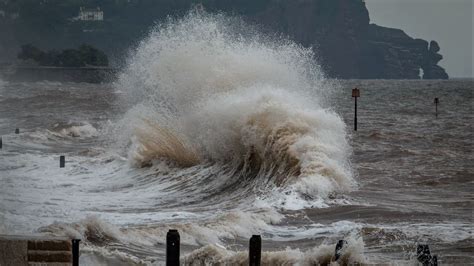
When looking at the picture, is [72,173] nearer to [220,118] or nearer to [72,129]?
[220,118]

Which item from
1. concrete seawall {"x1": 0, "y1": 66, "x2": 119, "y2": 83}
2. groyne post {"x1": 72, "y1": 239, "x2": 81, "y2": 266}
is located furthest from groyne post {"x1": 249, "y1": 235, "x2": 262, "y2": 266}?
concrete seawall {"x1": 0, "y1": 66, "x2": 119, "y2": 83}

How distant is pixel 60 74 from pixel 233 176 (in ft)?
430

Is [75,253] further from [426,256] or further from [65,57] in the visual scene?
[65,57]

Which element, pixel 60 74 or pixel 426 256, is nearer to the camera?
pixel 426 256

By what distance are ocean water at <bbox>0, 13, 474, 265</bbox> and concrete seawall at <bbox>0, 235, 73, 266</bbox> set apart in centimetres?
125

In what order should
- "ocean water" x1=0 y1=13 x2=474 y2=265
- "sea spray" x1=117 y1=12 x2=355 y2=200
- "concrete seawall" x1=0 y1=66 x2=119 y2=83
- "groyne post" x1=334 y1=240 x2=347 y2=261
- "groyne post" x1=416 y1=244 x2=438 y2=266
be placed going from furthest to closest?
"concrete seawall" x1=0 y1=66 x2=119 y2=83 → "sea spray" x1=117 y1=12 x2=355 y2=200 → "ocean water" x1=0 y1=13 x2=474 y2=265 → "groyne post" x1=334 y1=240 x2=347 y2=261 → "groyne post" x1=416 y1=244 x2=438 y2=266

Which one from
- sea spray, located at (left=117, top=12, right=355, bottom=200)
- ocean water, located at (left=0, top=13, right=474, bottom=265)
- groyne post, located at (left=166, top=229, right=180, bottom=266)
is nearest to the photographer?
groyne post, located at (left=166, top=229, right=180, bottom=266)

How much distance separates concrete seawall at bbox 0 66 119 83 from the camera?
14238 cm

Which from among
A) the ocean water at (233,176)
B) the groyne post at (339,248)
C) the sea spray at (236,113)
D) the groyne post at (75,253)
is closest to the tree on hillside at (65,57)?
the ocean water at (233,176)

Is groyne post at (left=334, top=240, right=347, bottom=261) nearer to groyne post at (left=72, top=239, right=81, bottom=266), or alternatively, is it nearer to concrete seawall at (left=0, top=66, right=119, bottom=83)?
groyne post at (left=72, top=239, right=81, bottom=266)

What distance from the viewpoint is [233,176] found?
18.4 meters

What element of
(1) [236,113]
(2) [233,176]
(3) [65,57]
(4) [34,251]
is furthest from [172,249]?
(3) [65,57]

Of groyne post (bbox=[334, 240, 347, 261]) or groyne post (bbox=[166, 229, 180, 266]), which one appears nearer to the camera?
groyne post (bbox=[166, 229, 180, 266])

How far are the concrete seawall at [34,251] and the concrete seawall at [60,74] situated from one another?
439ft
